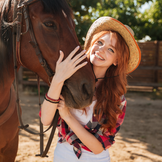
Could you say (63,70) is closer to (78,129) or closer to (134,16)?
(78,129)

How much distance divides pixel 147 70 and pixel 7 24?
873cm

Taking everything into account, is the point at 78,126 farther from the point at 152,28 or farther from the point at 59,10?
the point at 152,28

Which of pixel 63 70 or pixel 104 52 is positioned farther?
pixel 104 52

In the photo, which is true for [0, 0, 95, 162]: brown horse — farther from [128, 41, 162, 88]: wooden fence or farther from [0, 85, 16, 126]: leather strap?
[128, 41, 162, 88]: wooden fence

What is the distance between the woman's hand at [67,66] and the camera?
120cm

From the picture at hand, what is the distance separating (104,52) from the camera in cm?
159

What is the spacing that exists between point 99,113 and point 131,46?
Result: 0.73 meters

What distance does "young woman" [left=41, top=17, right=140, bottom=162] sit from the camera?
1419mm

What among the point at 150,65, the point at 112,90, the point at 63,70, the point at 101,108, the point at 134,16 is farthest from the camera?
the point at 134,16

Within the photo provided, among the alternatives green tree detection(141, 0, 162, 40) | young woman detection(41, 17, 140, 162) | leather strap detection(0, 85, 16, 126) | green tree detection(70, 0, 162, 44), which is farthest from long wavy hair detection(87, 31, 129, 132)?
green tree detection(141, 0, 162, 40)

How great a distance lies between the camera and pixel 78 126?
1404 millimetres

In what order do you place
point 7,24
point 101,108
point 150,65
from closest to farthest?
point 7,24, point 101,108, point 150,65

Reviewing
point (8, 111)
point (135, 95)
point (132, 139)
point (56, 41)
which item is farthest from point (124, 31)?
point (135, 95)

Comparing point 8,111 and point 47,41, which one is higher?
point 47,41
